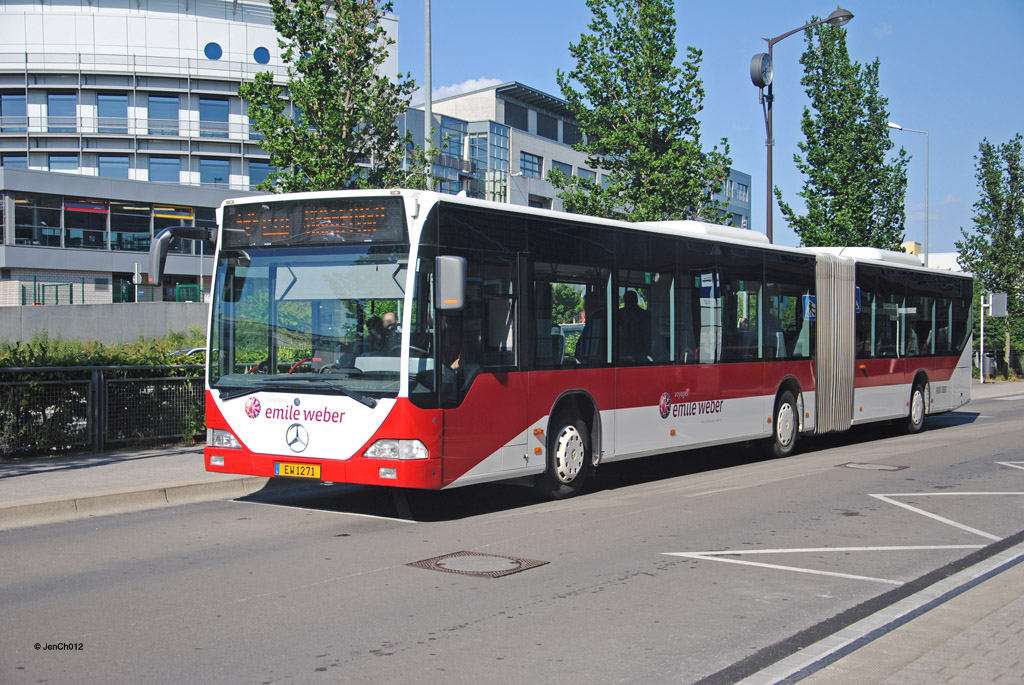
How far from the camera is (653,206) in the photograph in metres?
22.3

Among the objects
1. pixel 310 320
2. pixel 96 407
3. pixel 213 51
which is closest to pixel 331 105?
pixel 96 407

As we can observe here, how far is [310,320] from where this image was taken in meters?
9.45

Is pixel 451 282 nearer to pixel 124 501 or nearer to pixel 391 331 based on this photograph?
pixel 391 331

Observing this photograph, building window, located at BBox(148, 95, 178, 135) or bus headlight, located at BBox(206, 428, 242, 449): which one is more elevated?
building window, located at BBox(148, 95, 178, 135)

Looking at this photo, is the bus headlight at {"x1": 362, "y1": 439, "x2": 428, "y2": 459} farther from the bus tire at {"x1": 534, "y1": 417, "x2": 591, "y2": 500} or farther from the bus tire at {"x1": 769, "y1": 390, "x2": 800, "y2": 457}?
the bus tire at {"x1": 769, "y1": 390, "x2": 800, "y2": 457}

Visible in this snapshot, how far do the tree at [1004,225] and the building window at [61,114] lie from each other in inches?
2018

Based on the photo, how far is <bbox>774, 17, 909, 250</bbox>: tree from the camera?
30.9 metres

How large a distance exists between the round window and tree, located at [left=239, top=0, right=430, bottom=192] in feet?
161

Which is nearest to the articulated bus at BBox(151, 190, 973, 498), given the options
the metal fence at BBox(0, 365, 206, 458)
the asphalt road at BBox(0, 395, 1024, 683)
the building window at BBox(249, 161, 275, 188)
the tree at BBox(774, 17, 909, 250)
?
the asphalt road at BBox(0, 395, 1024, 683)

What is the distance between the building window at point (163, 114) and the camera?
63438 millimetres

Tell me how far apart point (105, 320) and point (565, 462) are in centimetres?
3826

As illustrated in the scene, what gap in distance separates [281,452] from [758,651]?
214 inches

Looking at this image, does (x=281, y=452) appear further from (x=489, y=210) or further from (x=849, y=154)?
(x=849, y=154)

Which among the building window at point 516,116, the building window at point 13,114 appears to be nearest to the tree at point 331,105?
the building window at point 13,114
